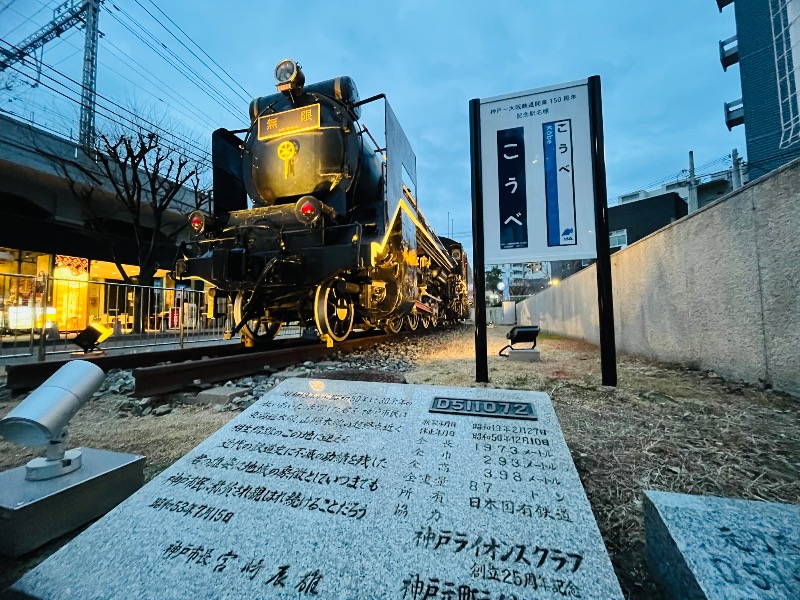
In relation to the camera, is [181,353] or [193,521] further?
[181,353]

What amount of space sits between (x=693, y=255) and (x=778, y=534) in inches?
141

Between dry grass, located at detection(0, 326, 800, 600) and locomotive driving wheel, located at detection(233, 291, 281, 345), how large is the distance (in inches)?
73.2

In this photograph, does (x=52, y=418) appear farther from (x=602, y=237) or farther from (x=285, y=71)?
(x=285, y=71)

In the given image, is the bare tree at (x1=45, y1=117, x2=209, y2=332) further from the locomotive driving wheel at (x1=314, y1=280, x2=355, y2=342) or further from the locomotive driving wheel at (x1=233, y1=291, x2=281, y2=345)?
the locomotive driving wheel at (x1=314, y1=280, x2=355, y2=342)

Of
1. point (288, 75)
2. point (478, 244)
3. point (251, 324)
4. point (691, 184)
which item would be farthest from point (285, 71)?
point (691, 184)

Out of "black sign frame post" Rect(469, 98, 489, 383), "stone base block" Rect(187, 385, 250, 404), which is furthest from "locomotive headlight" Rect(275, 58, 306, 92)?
"stone base block" Rect(187, 385, 250, 404)

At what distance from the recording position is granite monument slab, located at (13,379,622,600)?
2.80 ft

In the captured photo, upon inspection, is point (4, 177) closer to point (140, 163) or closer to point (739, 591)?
point (140, 163)

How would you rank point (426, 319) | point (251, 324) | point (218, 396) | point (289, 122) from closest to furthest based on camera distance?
point (218, 396), point (289, 122), point (251, 324), point (426, 319)

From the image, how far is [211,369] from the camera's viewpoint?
3.64 m

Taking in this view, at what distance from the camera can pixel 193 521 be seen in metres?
1.05

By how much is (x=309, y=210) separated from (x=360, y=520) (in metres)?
3.95

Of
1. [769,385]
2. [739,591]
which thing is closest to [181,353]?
[739,591]

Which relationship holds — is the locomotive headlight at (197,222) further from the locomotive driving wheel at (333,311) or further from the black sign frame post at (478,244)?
the black sign frame post at (478,244)
